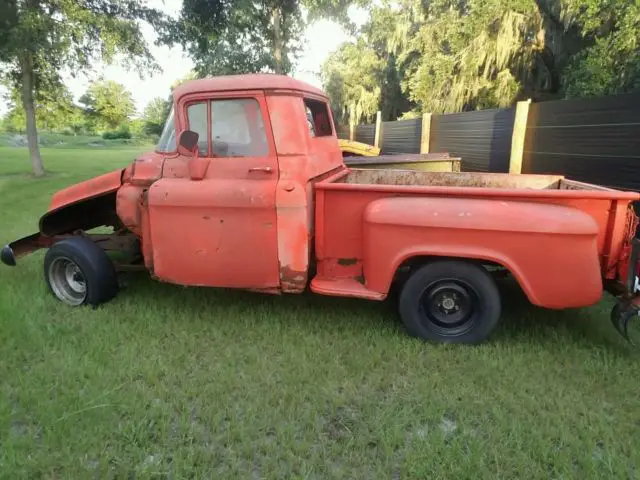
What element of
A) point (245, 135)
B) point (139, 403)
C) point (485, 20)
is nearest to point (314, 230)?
point (245, 135)

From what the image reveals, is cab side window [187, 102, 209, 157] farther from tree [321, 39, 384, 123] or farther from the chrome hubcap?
tree [321, 39, 384, 123]

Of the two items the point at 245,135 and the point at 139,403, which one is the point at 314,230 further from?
the point at 139,403

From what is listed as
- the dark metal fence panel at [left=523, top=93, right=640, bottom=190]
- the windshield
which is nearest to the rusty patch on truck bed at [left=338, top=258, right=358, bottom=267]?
the windshield

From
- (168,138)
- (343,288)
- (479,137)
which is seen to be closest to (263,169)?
(168,138)

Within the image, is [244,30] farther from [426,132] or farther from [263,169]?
[263,169]

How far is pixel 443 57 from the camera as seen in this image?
16.8 meters

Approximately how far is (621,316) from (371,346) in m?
1.70

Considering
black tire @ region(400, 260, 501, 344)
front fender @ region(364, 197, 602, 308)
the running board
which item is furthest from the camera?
the running board

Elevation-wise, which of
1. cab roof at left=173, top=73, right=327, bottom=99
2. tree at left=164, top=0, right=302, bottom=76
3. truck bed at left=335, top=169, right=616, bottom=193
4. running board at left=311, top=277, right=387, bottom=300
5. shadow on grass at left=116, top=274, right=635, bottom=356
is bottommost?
shadow on grass at left=116, top=274, right=635, bottom=356

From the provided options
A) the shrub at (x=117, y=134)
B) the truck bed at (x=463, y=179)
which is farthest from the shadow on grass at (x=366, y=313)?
the shrub at (x=117, y=134)

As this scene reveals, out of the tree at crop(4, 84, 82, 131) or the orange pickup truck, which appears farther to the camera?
the tree at crop(4, 84, 82, 131)

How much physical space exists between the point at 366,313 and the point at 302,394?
133 cm

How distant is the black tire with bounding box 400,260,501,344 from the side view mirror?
197cm

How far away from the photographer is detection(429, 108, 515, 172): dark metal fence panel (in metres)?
7.70
